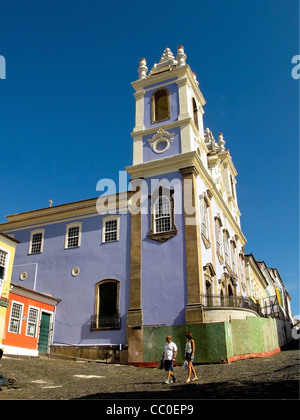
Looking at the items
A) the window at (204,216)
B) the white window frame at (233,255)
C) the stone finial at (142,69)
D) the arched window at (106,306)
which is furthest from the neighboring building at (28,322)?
the stone finial at (142,69)

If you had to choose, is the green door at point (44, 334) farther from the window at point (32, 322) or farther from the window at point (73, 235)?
the window at point (73, 235)

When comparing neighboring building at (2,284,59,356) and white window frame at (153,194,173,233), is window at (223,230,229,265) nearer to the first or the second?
white window frame at (153,194,173,233)

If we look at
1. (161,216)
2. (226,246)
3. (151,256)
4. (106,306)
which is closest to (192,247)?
(151,256)

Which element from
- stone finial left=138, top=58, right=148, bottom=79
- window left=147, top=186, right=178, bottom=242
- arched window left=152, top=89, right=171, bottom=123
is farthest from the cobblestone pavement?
stone finial left=138, top=58, right=148, bottom=79

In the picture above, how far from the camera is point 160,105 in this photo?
29062 millimetres

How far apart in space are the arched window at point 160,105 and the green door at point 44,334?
1377cm

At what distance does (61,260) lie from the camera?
25.5 m

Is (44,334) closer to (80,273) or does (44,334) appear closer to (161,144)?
(80,273)

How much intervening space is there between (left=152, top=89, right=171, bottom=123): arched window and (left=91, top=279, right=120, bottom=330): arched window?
35.6 ft

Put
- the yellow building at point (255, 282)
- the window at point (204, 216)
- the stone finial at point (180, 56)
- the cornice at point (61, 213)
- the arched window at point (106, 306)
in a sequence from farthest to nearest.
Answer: the yellow building at point (255, 282) < the stone finial at point (180, 56) < the cornice at point (61, 213) < the window at point (204, 216) < the arched window at point (106, 306)

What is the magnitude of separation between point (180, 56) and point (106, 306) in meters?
17.2

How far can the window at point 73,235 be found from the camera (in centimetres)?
2564

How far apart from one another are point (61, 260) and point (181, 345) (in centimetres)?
992

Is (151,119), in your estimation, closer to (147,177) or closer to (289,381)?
(147,177)
